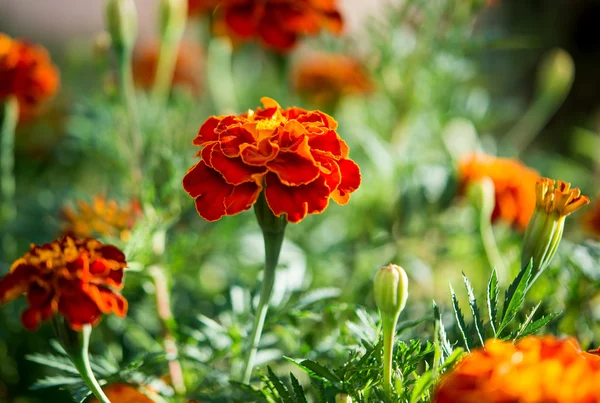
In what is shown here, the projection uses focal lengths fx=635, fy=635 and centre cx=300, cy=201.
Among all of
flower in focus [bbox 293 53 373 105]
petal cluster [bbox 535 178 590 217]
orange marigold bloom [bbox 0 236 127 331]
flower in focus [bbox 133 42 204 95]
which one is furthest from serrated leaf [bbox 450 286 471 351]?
flower in focus [bbox 133 42 204 95]

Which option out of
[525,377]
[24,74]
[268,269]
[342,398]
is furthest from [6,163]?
[525,377]

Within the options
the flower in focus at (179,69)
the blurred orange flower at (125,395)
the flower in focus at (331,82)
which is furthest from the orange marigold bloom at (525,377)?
the flower in focus at (179,69)

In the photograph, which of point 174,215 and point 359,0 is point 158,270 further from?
point 359,0

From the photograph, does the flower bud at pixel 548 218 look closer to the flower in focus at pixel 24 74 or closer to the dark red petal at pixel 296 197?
the dark red petal at pixel 296 197

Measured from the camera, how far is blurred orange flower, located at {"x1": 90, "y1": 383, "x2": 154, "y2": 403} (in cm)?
55

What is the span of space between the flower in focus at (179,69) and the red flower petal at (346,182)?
2.72ft

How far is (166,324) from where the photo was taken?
63 cm

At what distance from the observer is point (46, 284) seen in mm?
470

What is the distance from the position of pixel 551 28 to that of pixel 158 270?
1.54 meters

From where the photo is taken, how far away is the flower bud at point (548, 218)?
484 millimetres

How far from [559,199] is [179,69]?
1.06 m

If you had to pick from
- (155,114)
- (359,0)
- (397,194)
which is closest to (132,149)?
(155,114)

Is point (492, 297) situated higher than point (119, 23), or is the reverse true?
point (119, 23)

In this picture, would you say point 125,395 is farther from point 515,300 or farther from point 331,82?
point 331,82
